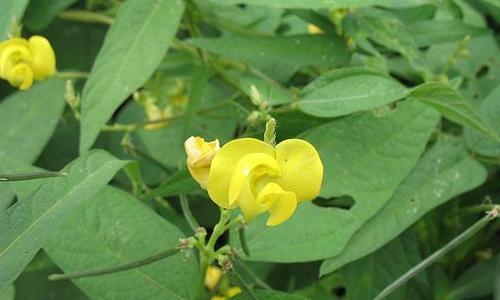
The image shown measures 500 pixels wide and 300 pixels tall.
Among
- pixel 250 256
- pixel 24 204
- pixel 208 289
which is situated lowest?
pixel 208 289

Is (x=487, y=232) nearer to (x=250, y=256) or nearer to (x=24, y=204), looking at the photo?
(x=250, y=256)

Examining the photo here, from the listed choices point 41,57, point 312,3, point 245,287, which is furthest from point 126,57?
point 245,287

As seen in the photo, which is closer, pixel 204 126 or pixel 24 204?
pixel 24 204

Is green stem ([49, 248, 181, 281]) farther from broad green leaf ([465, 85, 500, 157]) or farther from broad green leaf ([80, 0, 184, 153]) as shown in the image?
broad green leaf ([465, 85, 500, 157])

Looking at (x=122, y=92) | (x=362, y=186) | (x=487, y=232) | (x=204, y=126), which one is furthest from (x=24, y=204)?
(x=487, y=232)

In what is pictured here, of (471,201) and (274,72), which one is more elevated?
(274,72)

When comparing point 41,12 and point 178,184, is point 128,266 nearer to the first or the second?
point 178,184

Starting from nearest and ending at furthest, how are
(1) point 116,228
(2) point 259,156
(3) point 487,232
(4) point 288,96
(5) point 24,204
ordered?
1. (2) point 259,156
2. (5) point 24,204
3. (1) point 116,228
4. (4) point 288,96
5. (3) point 487,232
